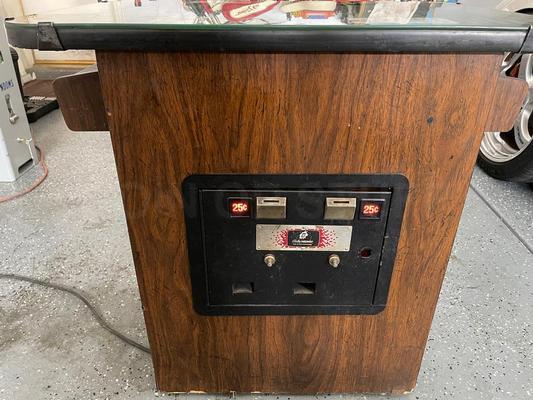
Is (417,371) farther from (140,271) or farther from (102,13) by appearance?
(102,13)

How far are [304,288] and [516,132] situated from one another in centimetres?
152

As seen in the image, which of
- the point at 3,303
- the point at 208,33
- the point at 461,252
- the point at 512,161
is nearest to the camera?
the point at 208,33

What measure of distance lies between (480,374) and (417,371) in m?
0.21

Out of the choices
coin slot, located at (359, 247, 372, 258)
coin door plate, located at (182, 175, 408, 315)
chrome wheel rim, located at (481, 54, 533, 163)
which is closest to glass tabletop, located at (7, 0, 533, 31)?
coin door plate, located at (182, 175, 408, 315)

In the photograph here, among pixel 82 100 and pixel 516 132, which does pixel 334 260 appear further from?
pixel 516 132

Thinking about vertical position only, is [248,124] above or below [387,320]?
above

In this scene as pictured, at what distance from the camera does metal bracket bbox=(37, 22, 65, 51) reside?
58 centimetres

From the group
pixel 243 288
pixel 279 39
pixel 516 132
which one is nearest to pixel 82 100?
pixel 279 39

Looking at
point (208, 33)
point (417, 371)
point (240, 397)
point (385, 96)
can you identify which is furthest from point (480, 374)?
point (208, 33)

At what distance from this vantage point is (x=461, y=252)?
4.91 ft

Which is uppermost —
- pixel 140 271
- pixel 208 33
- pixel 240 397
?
pixel 208 33

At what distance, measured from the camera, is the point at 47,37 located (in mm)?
586

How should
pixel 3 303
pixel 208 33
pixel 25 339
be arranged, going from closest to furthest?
pixel 208 33 → pixel 25 339 → pixel 3 303

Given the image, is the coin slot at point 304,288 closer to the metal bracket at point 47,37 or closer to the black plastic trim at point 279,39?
the black plastic trim at point 279,39
